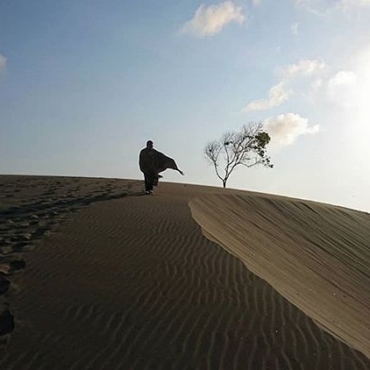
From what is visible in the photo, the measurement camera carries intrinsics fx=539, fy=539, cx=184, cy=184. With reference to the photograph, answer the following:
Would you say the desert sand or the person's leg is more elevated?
the person's leg

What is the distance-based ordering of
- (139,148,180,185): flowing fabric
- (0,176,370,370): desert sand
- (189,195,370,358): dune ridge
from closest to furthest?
(0,176,370,370): desert sand → (189,195,370,358): dune ridge → (139,148,180,185): flowing fabric

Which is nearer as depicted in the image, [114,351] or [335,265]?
[114,351]

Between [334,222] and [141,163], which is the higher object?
[141,163]

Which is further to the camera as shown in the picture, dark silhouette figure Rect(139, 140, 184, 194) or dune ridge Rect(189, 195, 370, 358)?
dark silhouette figure Rect(139, 140, 184, 194)

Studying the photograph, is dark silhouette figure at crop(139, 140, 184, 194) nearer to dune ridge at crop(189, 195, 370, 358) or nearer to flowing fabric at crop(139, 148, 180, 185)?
flowing fabric at crop(139, 148, 180, 185)

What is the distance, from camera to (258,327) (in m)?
7.21

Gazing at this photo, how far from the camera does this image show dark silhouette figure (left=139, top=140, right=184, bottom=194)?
17953 mm

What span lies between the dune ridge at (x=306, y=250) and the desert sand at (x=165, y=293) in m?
0.06

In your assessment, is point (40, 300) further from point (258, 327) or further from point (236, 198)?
point (236, 198)

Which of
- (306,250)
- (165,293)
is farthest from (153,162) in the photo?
(165,293)

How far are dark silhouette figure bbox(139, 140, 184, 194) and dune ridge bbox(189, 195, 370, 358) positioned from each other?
5.20ft

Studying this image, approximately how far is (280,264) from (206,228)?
2047 millimetres

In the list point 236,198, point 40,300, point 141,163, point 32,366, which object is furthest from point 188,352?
point 236,198

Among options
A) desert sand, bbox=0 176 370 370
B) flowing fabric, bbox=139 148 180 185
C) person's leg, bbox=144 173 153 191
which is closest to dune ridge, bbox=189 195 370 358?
desert sand, bbox=0 176 370 370
